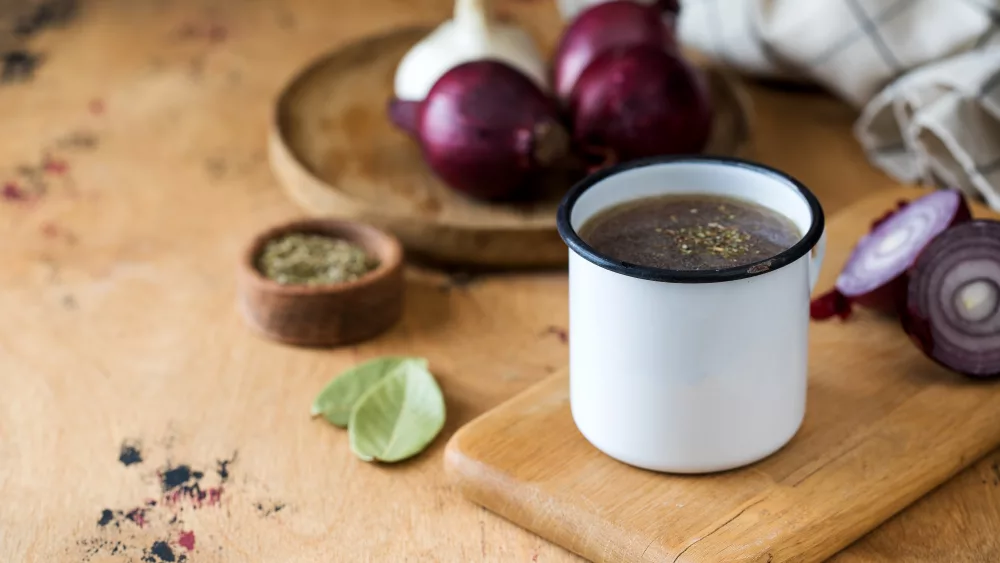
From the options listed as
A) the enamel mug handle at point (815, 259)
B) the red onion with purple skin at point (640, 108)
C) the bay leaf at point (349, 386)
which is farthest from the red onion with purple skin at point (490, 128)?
the enamel mug handle at point (815, 259)

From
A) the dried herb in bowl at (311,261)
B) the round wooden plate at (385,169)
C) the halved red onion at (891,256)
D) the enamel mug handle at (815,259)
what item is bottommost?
the round wooden plate at (385,169)

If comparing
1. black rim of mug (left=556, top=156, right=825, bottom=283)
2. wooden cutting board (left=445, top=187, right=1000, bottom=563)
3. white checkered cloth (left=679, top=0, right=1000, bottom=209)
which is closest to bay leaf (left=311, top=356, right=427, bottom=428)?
wooden cutting board (left=445, top=187, right=1000, bottom=563)

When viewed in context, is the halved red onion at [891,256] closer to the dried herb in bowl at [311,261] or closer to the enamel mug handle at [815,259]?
the enamel mug handle at [815,259]

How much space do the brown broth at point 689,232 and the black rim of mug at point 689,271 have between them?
0.02 m

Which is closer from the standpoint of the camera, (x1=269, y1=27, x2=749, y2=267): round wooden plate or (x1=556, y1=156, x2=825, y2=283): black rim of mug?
(x1=556, y1=156, x2=825, y2=283): black rim of mug

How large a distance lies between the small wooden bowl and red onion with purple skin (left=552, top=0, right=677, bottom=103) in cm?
29

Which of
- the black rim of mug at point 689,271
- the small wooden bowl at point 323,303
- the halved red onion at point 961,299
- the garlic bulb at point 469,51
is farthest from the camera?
the garlic bulb at point 469,51

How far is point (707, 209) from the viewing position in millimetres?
796

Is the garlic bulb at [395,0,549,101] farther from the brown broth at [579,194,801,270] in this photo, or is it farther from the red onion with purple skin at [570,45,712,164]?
the brown broth at [579,194,801,270]

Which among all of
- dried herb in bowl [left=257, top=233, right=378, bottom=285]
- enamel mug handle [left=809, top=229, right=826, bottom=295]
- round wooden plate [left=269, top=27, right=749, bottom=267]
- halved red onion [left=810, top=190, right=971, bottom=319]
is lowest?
round wooden plate [left=269, top=27, right=749, bottom=267]

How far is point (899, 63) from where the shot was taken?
1196 mm

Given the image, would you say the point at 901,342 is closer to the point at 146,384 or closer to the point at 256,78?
the point at 146,384

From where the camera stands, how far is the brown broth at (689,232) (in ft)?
2.42

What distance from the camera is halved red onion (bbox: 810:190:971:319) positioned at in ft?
2.91
